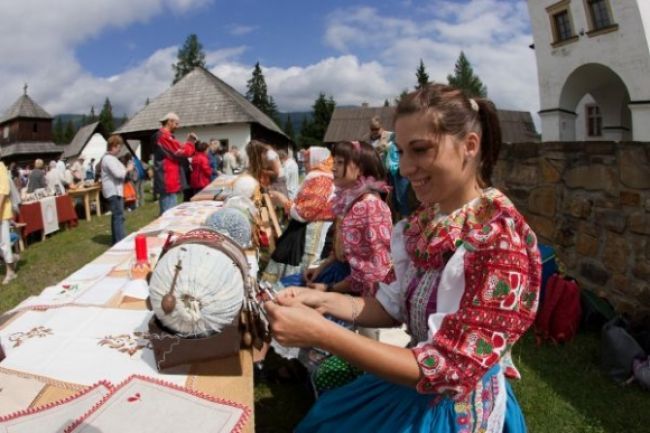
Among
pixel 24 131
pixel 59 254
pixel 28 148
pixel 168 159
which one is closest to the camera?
pixel 168 159

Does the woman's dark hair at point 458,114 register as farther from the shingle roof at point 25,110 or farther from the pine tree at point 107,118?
the pine tree at point 107,118

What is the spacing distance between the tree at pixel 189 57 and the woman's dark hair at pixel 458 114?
193 feet

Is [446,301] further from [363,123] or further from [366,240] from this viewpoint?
[363,123]

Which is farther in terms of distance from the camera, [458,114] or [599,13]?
Answer: [599,13]

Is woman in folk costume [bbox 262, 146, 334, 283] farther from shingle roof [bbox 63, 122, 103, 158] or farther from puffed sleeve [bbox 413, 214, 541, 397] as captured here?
shingle roof [bbox 63, 122, 103, 158]

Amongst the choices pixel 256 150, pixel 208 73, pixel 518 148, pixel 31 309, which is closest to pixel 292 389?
pixel 31 309

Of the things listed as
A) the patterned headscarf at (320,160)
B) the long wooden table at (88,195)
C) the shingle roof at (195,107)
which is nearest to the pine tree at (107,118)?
the shingle roof at (195,107)

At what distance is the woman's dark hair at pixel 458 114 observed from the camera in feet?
4.24

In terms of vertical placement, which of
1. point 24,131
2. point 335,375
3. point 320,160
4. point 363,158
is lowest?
point 335,375

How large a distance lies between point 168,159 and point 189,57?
2110 inches

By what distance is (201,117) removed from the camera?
27094mm

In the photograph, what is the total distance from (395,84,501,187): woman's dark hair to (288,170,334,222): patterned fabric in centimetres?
253

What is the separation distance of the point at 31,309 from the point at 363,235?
5.93ft

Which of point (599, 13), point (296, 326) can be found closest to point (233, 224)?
point (296, 326)
